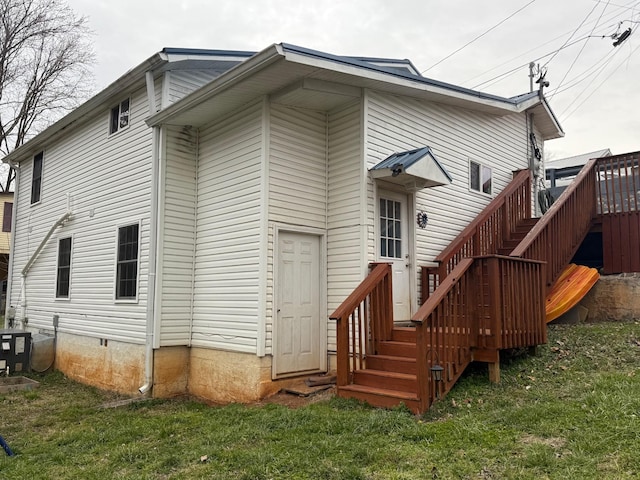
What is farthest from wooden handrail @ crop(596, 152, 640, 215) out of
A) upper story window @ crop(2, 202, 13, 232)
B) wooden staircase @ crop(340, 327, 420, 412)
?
upper story window @ crop(2, 202, 13, 232)

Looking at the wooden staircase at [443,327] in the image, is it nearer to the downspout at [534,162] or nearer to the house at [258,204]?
the house at [258,204]

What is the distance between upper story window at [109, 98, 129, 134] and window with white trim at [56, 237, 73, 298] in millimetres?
2649

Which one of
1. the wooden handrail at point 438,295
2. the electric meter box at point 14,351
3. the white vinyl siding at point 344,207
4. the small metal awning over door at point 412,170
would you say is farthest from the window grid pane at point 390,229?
the electric meter box at point 14,351

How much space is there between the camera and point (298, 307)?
24.2ft

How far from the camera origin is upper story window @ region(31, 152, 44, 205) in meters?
12.9

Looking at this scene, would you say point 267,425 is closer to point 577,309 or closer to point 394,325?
point 394,325

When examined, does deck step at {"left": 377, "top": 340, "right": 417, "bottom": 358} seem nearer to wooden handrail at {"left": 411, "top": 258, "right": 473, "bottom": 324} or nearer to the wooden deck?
the wooden deck

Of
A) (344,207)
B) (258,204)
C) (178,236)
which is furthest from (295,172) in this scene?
(178,236)

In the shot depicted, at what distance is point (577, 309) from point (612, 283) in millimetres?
746

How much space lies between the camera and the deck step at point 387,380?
18.4 feet

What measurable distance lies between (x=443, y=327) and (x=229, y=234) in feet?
11.6

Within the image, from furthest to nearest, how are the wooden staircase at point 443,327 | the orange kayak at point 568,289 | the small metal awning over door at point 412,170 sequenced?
the orange kayak at point 568,289
the small metal awning over door at point 412,170
the wooden staircase at point 443,327

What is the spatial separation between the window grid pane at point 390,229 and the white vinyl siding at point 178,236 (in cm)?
302

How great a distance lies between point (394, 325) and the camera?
24.4 ft
